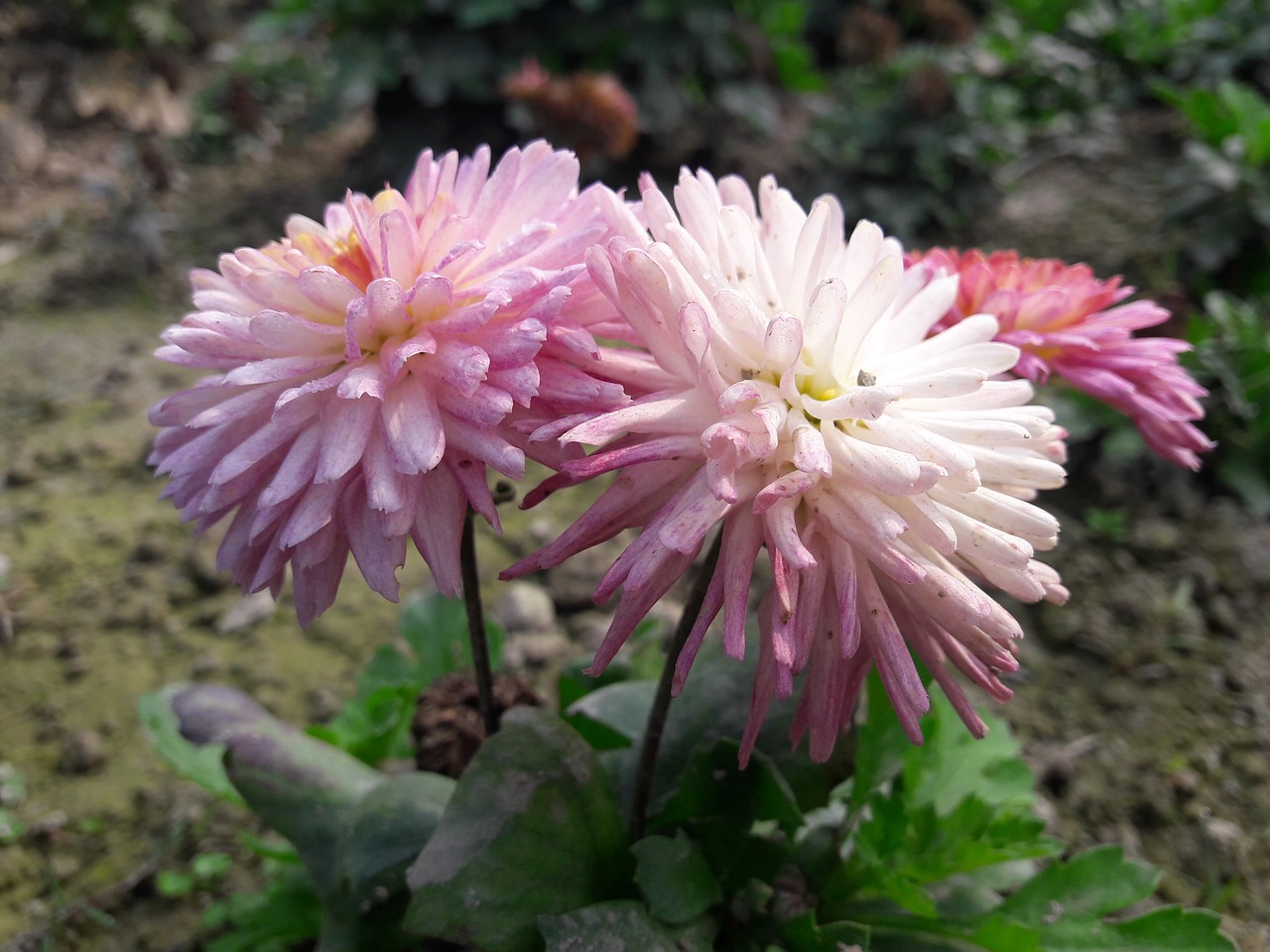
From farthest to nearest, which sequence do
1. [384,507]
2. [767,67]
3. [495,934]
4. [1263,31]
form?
[767,67], [1263,31], [495,934], [384,507]

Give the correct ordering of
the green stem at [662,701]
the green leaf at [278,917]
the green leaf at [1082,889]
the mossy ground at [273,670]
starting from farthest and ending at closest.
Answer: the mossy ground at [273,670] → the green leaf at [278,917] → the green leaf at [1082,889] → the green stem at [662,701]

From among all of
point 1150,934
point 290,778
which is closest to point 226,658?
point 290,778

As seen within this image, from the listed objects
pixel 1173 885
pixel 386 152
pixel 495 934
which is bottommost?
pixel 1173 885

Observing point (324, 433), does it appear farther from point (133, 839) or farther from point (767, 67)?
point (767, 67)

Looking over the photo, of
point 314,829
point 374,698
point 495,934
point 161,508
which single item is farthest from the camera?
point 161,508

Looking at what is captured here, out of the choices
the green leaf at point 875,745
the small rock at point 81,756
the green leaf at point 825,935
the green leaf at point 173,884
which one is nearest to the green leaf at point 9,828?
the small rock at point 81,756

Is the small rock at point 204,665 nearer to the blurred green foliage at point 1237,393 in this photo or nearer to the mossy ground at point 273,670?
the mossy ground at point 273,670

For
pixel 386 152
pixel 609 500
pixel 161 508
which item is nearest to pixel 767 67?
pixel 386 152
